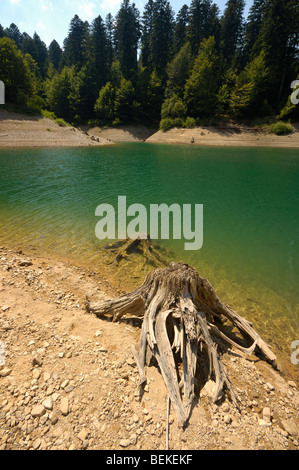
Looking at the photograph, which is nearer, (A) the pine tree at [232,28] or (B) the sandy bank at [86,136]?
(B) the sandy bank at [86,136]

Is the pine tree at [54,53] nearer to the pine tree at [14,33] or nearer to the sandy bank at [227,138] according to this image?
the pine tree at [14,33]

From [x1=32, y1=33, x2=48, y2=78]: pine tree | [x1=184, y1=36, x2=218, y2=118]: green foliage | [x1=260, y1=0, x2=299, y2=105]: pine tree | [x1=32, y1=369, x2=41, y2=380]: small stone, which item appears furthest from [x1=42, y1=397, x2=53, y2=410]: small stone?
[x1=32, y1=33, x2=48, y2=78]: pine tree

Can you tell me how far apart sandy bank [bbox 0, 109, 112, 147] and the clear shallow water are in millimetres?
16715

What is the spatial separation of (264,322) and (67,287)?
19.6 feet

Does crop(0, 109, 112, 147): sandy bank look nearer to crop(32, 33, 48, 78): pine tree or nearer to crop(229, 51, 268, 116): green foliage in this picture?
crop(229, 51, 268, 116): green foliage

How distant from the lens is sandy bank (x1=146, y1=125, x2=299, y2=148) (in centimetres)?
4716

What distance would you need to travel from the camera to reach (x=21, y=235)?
9766 mm

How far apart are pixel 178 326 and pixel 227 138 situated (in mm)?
55613

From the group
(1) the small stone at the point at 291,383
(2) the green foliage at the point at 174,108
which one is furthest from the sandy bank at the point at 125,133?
(1) the small stone at the point at 291,383

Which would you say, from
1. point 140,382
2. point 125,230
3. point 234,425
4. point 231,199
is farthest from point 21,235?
point 231,199

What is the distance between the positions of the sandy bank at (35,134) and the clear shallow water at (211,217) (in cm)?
1671

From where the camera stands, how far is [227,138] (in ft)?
164

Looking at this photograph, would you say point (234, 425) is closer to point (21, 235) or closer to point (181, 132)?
point (21, 235)

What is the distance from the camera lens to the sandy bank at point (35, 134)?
3903 cm
